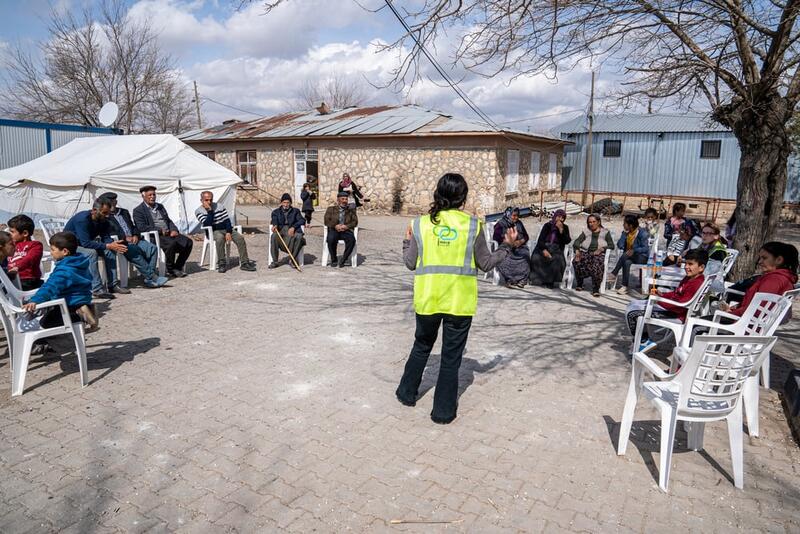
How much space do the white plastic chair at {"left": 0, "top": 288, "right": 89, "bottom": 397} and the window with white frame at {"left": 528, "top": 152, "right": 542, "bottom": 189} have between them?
19989mm

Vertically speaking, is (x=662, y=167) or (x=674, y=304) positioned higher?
(x=662, y=167)

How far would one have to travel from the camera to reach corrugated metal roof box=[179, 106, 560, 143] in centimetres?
2019

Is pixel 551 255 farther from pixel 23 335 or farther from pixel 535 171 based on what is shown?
pixel 535 171

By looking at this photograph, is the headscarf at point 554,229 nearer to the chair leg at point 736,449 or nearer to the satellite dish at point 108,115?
the chair leg at point 736,449

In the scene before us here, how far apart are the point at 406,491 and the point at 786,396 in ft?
10.4

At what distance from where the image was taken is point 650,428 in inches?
160

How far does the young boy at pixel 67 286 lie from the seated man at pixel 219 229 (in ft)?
15.7

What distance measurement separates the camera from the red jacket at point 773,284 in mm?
4508

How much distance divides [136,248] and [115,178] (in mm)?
4474

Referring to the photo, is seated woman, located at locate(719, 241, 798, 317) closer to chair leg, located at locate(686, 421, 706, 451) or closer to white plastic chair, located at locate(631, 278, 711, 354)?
white plastic chair, located at locate(631, 278, 711, 354)

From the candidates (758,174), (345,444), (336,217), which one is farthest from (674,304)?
Result: (336,217)

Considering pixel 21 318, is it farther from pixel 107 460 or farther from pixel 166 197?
pixel 166 197

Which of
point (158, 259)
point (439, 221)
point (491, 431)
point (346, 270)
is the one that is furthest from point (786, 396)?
point (158, 259)

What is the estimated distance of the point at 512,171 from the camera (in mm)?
21000
